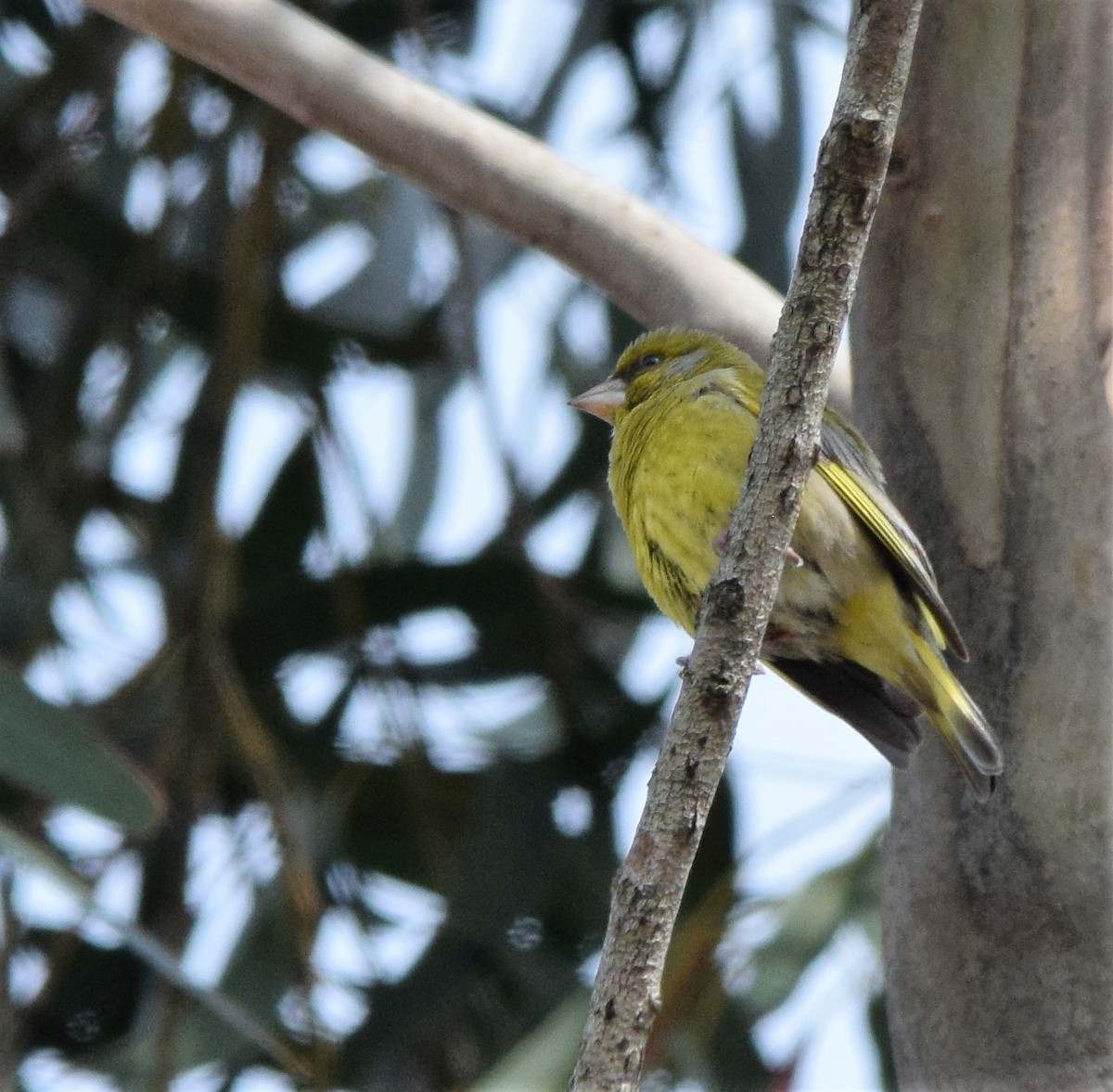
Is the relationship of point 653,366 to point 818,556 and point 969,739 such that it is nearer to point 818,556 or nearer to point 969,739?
point 818,556

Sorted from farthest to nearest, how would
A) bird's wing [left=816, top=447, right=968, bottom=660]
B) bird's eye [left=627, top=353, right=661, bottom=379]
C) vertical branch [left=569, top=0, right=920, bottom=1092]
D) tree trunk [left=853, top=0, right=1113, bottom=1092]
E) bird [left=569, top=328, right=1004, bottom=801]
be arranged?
1. bird's eye [left=627, top=353, right=661, bottom=379]
2. bird [left=569, top=328, right=1004, bottom=801]
3. bird's wing [left=816, top=447, right=968, bottom=660]
4. tree trunk [left=853, top=0, right=1113, bottom=1092]
5. vertical branch [left=569, top=0, right=920, bottom=1092]

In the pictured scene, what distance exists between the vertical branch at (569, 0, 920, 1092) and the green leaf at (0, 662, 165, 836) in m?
1.11

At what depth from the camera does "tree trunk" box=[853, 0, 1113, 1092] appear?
6.61 feet

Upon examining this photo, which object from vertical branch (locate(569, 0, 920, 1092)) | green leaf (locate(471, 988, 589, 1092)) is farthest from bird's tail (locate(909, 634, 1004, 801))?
green leaf (locate(471, 988, 589, 1092))

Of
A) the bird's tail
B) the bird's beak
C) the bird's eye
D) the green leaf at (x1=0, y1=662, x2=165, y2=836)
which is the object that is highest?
the bird's eye

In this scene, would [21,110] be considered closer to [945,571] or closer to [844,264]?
[945,571]

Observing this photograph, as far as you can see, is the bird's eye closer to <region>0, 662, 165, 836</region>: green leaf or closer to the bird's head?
the bird's head

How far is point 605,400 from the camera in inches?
121

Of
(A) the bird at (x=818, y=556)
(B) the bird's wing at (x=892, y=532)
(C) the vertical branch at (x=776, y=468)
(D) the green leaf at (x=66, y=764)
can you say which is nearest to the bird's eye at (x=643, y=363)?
(A) the bird at (x=818, y=556)

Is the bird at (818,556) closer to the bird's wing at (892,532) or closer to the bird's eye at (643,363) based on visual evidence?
the bird's wing at (892,532)

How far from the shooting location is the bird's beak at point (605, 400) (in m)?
3.05

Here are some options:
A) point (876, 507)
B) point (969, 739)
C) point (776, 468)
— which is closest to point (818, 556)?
point (876, 507)

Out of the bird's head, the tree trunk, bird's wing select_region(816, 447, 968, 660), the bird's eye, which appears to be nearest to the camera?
the tree trunk

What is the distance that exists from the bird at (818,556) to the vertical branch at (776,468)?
2.44ft
